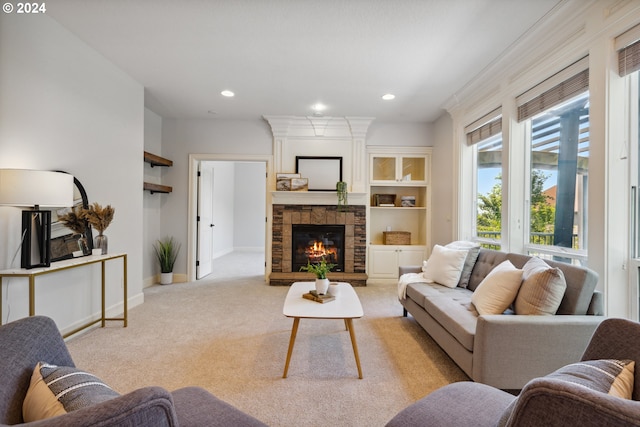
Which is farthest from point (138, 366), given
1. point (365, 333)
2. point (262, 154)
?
point (262, 154)

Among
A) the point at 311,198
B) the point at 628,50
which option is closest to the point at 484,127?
the point at 628,50

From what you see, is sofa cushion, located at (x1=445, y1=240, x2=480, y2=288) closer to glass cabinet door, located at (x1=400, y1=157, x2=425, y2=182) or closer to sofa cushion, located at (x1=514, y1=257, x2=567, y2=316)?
sofa cushion, located at (x1=514, y1=257, x2=567, y2=316)

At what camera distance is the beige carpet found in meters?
1.78

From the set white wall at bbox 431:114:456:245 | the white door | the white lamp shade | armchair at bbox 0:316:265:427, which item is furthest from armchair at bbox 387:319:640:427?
the white door

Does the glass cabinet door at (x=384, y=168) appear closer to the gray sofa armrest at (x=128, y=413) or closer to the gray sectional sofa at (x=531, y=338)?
the gray sectional sofa at (x=531, y=338)

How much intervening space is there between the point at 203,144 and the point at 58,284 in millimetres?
3035

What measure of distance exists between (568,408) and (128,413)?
89 centimetres

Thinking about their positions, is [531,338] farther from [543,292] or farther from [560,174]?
[560,174]

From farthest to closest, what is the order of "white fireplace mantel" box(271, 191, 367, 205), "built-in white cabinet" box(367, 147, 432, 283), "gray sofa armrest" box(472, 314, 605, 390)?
"built-in white cabinet" box(367, 147, 432, 283), "white fireplace mantel" box(271, 191, 367, 205), "gray sofa armrest" box(472, 314, 605, 390)

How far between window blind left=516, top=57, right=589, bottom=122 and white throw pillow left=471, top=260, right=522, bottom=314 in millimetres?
1531

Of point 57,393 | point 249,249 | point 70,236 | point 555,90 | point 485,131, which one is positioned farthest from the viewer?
point 249,249

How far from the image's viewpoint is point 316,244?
5.01m

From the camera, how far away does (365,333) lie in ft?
9.29

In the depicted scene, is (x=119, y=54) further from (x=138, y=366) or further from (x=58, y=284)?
(x=138, y=366)
